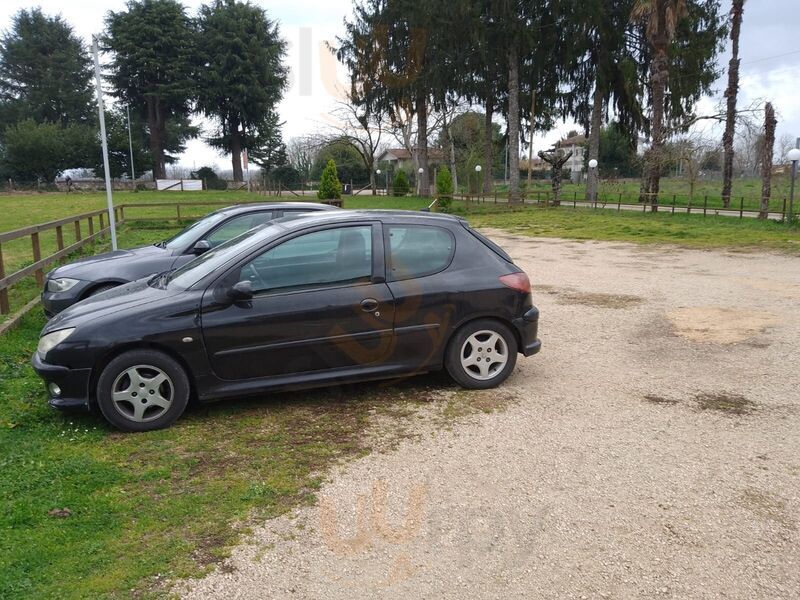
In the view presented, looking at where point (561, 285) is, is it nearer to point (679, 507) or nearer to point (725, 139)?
point (679, 507)

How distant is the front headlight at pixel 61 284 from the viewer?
686 cm

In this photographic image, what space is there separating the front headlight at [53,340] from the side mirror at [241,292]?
3.60ft

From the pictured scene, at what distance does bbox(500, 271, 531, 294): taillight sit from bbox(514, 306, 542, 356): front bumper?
0.68 ft

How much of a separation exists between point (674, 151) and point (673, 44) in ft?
18.3

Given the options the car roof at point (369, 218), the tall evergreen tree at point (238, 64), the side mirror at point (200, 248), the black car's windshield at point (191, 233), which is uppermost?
the tall evergreen tree at point (238, 64)

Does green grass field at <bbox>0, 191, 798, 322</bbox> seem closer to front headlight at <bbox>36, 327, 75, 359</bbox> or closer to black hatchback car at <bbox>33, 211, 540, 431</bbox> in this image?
front headlight at <bbox>36, 327, 75, 359</bbox>

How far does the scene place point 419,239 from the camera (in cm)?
531

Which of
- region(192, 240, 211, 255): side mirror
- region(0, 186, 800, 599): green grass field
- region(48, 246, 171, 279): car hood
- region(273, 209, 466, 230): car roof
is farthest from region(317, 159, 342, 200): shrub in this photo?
region(273, 209, 466, 230): car roof

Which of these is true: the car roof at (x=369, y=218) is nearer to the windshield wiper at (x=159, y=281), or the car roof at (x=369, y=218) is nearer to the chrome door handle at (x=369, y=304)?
Answer: the chrome door handle at (x=369, y=304)

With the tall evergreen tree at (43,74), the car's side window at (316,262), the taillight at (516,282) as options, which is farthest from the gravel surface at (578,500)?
the tall evergreen tree at (43,74)

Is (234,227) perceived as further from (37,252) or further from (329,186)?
(329,186)

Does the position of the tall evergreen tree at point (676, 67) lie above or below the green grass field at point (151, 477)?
above

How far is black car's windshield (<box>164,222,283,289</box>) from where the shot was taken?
4891 millimetres

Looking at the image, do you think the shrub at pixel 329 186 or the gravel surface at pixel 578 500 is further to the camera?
the shrub at pixel 329 186
